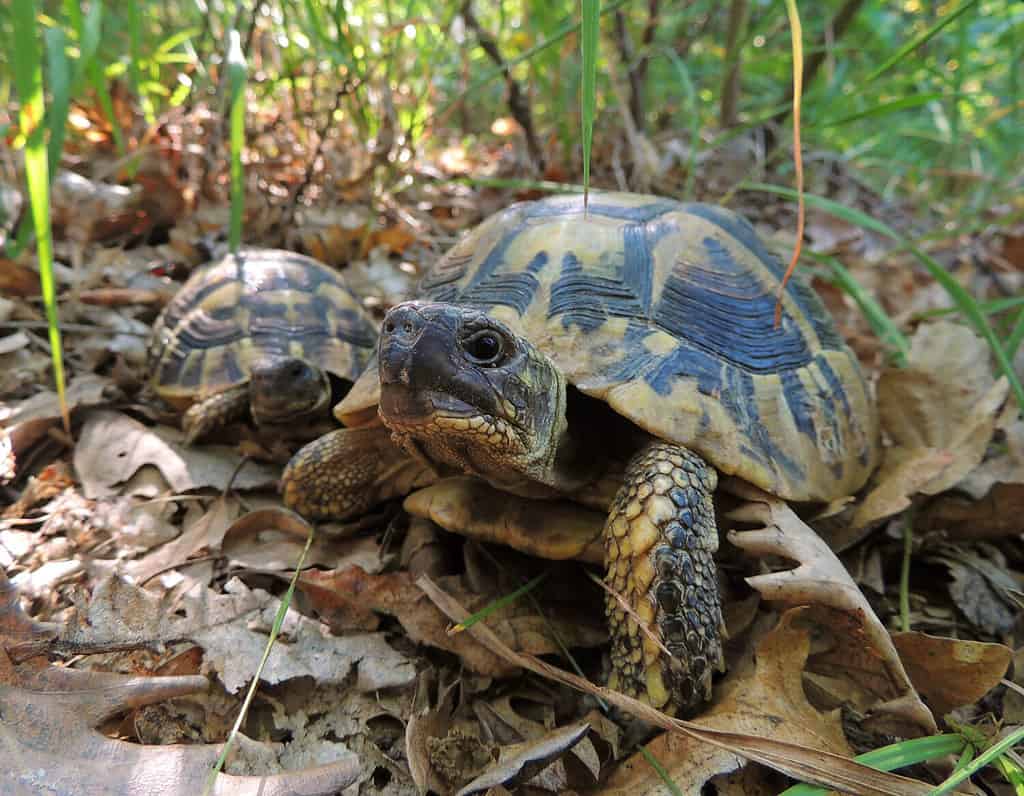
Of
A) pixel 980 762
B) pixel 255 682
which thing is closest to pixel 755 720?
pixel 980 762

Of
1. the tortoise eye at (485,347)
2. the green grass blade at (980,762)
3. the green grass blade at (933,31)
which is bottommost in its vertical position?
the green grass blade at (980,762)

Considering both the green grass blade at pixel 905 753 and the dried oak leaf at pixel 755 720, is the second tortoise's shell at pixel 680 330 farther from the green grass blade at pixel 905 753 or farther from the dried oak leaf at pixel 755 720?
the green grass blade at pixel 905 753

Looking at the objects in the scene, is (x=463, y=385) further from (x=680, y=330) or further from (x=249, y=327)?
(x=249, y=327)

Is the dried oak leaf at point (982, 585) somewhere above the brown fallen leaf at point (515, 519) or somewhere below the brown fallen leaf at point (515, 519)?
below

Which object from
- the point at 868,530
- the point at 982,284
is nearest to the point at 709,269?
the point at 868,530

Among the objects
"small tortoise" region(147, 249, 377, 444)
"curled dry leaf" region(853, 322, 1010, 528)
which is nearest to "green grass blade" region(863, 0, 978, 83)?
"curled dry leaf" region(853, 322, 1010, 528)

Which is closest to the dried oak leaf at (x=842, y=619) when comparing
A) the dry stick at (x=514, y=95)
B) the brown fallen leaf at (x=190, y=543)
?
the brown fallen leaf at (x=190, y=543)
